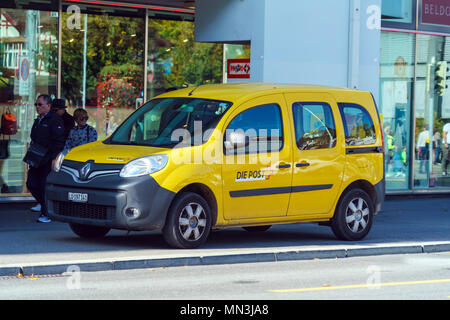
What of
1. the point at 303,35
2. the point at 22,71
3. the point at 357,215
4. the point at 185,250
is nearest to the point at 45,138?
the point at 22,71

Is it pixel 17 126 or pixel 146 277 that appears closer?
pixel 146 277

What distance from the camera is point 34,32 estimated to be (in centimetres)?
1700

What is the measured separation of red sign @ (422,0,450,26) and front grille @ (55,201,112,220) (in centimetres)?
1135

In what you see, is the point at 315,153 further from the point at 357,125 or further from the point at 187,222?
the point at 187,222

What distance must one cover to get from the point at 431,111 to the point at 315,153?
9371mm

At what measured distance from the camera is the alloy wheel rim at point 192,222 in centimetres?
1116

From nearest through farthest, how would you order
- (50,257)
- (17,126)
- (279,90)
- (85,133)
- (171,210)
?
(50,257) → (171,210) → (279,90) → (85,133) → (17,126)

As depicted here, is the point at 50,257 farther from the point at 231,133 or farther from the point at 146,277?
the point at 231,133

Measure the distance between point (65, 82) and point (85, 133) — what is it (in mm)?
3147

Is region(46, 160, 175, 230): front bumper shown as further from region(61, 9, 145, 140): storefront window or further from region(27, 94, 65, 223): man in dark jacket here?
region(61, 9, 145, 140): storefront window

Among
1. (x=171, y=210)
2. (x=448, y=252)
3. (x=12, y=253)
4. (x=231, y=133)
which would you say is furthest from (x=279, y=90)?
(x=12, y=253)

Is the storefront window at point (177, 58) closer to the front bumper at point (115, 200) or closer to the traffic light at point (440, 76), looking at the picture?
the traffic light at point (440, 76)

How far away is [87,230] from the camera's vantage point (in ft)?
40.2
